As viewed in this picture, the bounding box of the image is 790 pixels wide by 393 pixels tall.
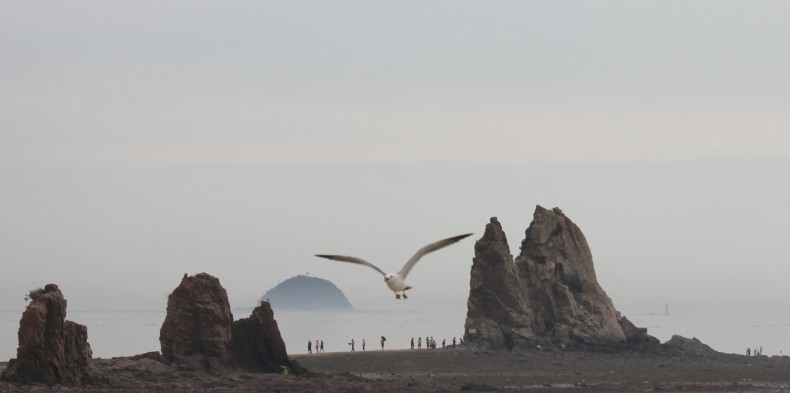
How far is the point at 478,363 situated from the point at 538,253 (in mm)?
20869

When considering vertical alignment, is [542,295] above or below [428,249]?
above

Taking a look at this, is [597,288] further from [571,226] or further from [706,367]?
[706,367]

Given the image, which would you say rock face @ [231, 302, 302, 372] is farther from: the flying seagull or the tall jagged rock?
the flying seagull

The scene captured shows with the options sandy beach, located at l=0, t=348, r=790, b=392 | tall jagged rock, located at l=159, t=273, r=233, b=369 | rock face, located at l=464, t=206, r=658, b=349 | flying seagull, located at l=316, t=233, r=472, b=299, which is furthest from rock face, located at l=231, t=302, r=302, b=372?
flying seagull, located at l=316, t=233, r=472, b=299

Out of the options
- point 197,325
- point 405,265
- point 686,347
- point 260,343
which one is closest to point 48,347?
point 197,325

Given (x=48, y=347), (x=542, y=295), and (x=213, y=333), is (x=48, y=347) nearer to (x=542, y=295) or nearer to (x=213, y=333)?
(x=213, y=333)

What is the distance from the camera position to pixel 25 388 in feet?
179

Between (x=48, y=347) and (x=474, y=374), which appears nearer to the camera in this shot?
(x=48, y=347)

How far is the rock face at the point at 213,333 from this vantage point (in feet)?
234

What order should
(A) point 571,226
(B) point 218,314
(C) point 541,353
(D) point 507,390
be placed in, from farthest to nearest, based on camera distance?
(A) point 571,226 → (C) point 541,353 → (B) point 218,314 → (D) point 507,390

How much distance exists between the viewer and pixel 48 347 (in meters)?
57.7

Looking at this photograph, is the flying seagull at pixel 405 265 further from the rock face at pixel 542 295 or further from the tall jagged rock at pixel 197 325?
the rock face at pixel 542 295

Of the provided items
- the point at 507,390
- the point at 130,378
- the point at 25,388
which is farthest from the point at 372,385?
the point at 25,388

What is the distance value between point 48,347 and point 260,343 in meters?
17.3
